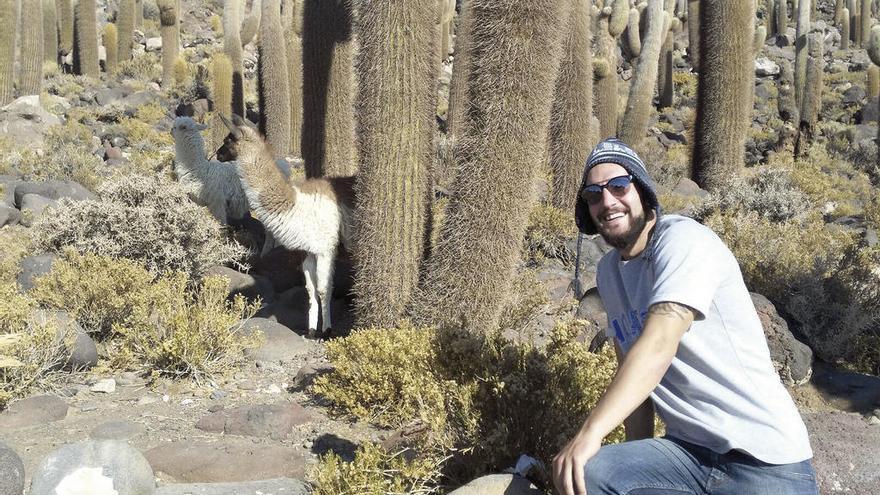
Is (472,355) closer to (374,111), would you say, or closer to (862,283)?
(374,111)

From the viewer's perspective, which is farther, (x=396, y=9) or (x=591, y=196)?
(x=396, y=9)

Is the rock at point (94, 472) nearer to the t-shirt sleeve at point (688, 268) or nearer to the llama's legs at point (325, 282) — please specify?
the t-shirt sleeve at point (688, 268)

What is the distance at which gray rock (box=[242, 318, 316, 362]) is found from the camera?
6.10 meters

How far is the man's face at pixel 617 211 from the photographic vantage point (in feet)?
9.32

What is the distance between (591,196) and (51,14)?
25.8m

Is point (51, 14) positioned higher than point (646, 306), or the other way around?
point (51, 14)

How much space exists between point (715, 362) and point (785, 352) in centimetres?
396

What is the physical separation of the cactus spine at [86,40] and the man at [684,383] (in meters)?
24.6

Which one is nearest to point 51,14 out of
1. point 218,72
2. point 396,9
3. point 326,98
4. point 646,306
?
point 218,72

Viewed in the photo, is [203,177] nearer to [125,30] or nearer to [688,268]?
[688,268]

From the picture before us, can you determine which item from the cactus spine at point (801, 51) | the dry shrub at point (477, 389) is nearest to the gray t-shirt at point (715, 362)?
the dry shrub at point (477, 389)

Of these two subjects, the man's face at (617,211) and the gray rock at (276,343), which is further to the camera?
the gray rock at (276,343)

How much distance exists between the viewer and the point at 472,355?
14.6ft

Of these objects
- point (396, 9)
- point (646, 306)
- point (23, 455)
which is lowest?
point (23, 455)
